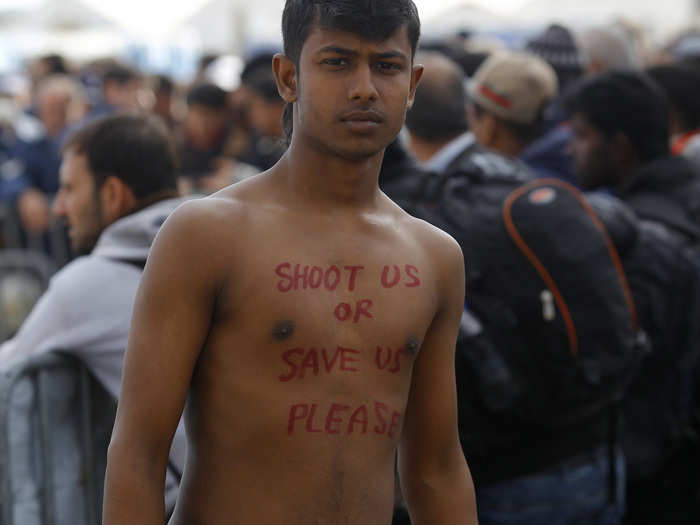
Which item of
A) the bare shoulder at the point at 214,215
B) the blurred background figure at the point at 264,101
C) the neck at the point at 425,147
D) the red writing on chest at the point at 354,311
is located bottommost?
the blurred background figure at the point at 264,101

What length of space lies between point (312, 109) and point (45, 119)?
7.78m

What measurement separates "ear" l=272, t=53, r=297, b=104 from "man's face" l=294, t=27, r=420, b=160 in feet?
0.18

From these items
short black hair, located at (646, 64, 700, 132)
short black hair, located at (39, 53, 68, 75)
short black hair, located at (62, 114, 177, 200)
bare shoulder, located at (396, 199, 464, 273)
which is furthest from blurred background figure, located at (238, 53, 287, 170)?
short black hair, located at (39, 53, 68, 75)

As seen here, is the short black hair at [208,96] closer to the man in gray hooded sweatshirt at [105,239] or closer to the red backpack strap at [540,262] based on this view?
the man in gray hooded sweatshirt at [105,239]

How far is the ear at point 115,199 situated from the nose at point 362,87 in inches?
71.2

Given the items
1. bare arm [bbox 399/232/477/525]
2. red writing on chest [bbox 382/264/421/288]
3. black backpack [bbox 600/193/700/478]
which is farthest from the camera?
black backpack [bbox 600/193/700/478]

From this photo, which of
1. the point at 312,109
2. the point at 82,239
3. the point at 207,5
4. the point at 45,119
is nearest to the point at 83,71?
the point at 207,5

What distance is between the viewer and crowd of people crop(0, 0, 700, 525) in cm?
213

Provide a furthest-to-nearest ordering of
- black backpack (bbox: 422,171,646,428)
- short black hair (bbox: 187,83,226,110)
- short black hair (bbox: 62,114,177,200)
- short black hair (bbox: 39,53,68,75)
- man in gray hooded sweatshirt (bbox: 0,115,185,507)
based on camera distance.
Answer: short black hair (bbox: 39,53,68,75) → short black hair (bbox: 187,83,226,110) → short black hair (bbox: 62,114,177,200) → black backpack (bbox: 422,171,646,428) → man in gray hooded sweatshirt (bbox: 0,115,185,507)

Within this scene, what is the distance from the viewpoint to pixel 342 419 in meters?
2.20

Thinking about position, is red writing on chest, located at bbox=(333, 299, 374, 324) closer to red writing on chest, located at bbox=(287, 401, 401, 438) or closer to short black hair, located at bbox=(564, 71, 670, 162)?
red writing on chest, located at bbox=(287, 401, 401, 438)

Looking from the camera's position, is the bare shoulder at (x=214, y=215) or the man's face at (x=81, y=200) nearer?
the bare shoulder at (x=214, y=215)

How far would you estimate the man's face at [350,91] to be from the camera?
2.12 meters

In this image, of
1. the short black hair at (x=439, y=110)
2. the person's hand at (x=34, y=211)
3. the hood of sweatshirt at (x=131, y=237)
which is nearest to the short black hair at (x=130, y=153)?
the hood of sweatshirt at (x=131, y=237)
